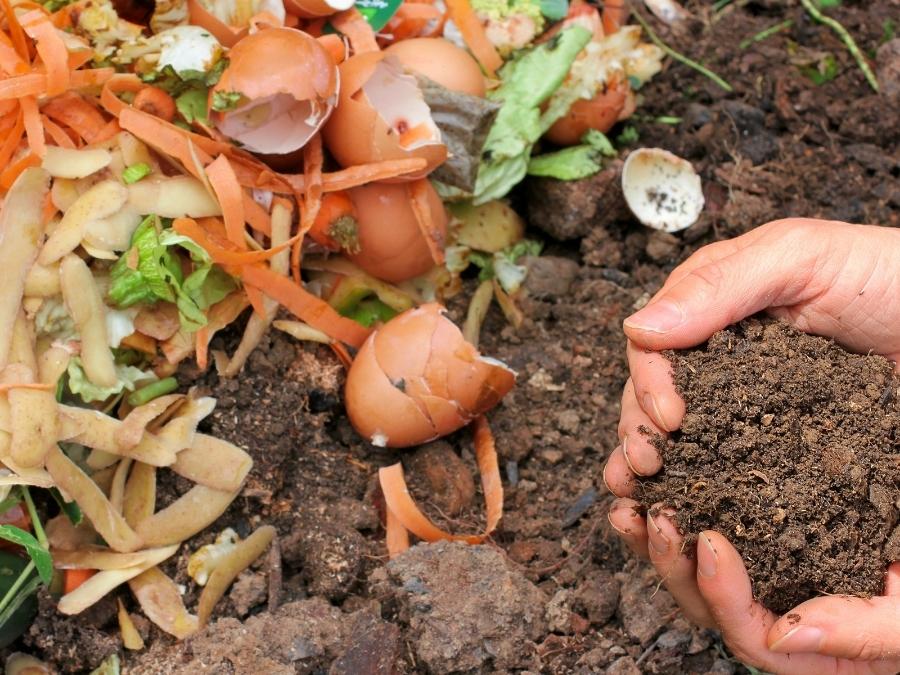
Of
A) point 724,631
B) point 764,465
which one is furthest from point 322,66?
point 724,631

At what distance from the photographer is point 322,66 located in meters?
2.14

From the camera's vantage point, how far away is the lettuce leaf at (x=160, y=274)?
6.75 feet

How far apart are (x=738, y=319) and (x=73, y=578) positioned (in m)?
1.32

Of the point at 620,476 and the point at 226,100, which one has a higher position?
the point at 226,100

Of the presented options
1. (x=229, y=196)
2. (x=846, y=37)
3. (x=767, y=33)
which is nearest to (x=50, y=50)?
(x=229, y=196)

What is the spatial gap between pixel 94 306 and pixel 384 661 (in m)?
0.87

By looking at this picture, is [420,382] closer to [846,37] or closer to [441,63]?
[441,63]

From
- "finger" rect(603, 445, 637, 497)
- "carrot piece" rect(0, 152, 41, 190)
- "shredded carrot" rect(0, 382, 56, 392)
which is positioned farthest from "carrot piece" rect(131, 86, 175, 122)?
"finger" rect(603, 445, 637, 497)

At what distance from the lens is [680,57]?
287cm

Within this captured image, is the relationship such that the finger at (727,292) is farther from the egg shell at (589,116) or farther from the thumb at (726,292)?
the egg shell at (589,116)

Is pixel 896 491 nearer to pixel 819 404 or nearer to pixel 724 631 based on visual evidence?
pixel 819 404

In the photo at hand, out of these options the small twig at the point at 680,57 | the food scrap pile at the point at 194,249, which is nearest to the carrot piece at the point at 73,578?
the food scrap pile at the point at 194,249

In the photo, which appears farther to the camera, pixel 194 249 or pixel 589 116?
pixel 589 116

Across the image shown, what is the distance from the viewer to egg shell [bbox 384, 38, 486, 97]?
7.85 feet
